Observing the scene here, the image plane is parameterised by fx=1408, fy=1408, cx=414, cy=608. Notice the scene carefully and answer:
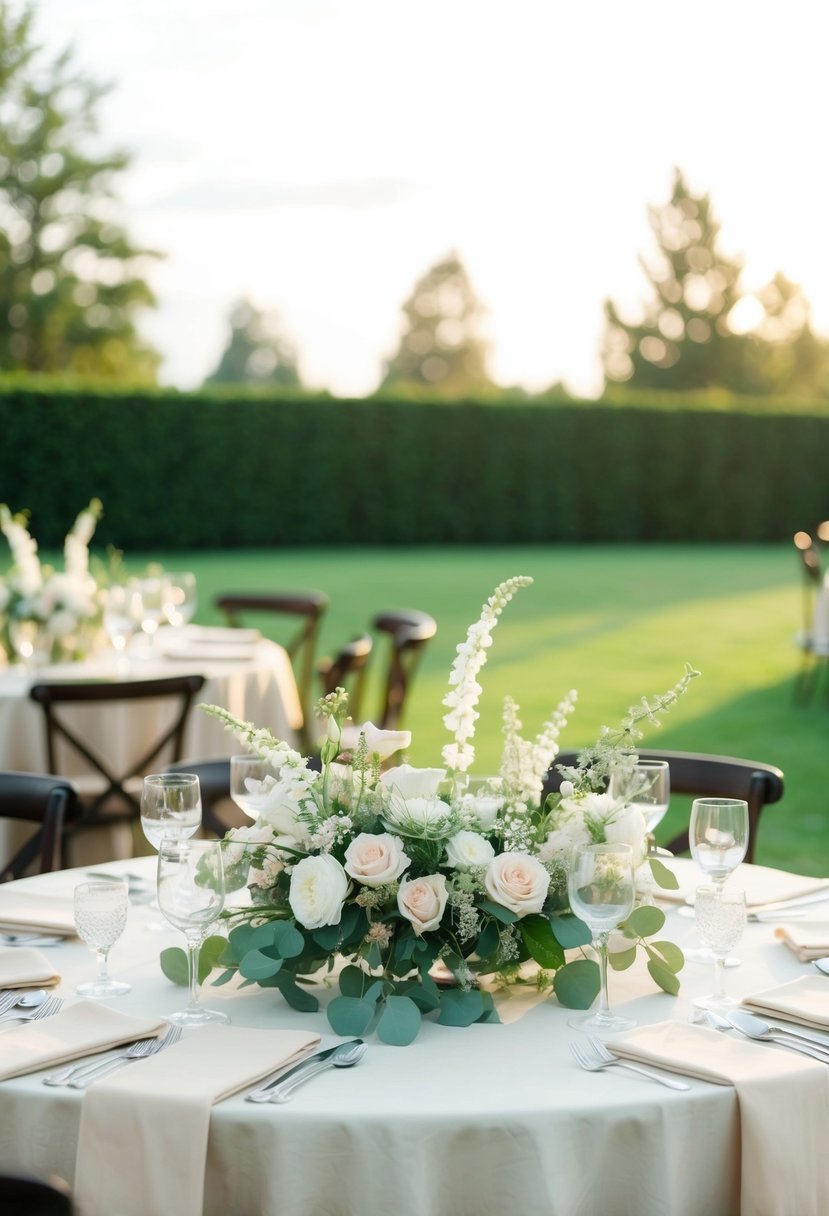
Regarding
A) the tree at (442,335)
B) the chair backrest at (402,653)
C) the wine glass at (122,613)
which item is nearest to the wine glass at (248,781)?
the wine glass at (122,613)

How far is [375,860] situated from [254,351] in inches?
3467

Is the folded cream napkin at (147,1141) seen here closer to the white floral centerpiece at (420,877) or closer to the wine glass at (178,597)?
the white floral centerpiece at (420,877)

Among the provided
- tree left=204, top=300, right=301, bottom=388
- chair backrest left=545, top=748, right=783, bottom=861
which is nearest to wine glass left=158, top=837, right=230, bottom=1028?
chair backrest left=545, top=748, right=783, bottom=861

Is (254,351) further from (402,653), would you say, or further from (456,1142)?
(456,1142)

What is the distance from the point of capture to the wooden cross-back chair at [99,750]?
16.1ft

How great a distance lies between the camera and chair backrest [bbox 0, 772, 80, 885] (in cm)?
343

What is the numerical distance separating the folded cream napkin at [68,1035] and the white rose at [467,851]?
50cm

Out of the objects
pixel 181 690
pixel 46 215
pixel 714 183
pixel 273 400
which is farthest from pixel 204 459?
pixel 714 183

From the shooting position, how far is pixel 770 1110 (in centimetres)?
188

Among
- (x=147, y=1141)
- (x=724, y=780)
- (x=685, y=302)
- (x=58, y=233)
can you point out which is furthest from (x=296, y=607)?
(x=685, y=302)

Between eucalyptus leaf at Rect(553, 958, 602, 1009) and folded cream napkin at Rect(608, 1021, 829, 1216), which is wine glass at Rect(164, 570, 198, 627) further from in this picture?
folded cream napkin at Rect(608, 1021, 829, 1216)

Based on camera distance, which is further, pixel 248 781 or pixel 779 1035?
pixel 248 781

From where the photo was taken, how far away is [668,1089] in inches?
74.0

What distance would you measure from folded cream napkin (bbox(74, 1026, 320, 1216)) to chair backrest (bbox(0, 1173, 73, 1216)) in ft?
0.85
